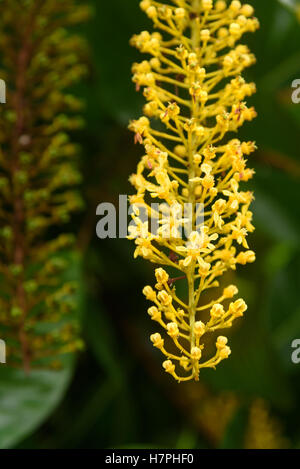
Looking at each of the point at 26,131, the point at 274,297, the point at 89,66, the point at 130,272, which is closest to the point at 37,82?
the point at 26,131

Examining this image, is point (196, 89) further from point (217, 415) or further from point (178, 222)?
point (217, 415)

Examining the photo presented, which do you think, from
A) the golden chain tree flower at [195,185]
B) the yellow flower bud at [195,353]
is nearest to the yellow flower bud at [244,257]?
the golden chain tree flower at [195,185]

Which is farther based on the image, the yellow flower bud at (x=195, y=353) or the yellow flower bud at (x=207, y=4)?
the yellow flower bud at (x=207, y=4)

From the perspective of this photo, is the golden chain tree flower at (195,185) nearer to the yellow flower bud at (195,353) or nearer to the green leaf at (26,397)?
the yellow flower bud at (195,353)

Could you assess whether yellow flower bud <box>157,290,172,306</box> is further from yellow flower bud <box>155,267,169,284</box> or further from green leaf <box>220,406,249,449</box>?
green leaf <box>220,406,249,449</box>

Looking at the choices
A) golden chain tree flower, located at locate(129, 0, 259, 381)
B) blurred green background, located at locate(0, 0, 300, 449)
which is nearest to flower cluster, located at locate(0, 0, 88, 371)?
blurred green background, located at locate(0, 0, 300, 449)
